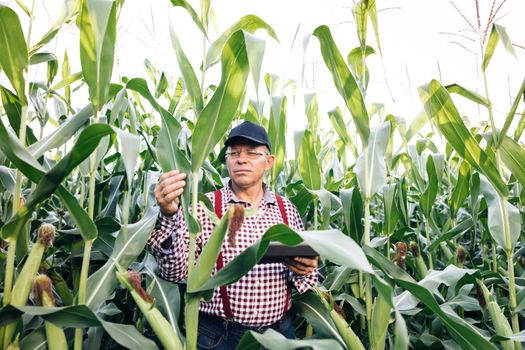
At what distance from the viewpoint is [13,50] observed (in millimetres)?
1623

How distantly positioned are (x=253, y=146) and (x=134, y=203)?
0.88 m

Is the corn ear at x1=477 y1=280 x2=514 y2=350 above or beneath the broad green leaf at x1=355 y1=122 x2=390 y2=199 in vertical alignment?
beneath

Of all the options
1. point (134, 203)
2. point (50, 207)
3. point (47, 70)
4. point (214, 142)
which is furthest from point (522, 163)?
point (50, 207)

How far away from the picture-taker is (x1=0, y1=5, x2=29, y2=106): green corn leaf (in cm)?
156

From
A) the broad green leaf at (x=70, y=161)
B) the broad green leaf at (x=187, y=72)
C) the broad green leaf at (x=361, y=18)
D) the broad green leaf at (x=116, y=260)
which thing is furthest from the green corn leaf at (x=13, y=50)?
the broad green leaf at (x=361, y=18)

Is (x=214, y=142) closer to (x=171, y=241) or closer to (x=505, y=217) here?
(x=171, y=241)

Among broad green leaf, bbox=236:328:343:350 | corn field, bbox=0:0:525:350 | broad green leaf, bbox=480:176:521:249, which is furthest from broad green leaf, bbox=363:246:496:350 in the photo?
broad green leaf, bbox=480:176:521:249

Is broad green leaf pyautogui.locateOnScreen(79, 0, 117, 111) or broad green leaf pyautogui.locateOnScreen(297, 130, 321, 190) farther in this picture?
broad green leaf pyautogui.locateOnScreen(297, 130, 321, 190)

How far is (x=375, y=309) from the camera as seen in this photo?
6.25ft

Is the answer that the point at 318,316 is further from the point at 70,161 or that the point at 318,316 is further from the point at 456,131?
the point at 70,161

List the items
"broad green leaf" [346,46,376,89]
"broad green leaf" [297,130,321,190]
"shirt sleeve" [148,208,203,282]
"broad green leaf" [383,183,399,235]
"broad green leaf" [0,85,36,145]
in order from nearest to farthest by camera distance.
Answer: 1. "broad green leaf" [0,85,36,145]
2. "shirt sleeve" [148,208,203,282]
3. "broad green leaf" [346,46,376,89]
4. "broad green leaf" [383,183,399,235]
5. "broad green leaf" [297,130,321,190]

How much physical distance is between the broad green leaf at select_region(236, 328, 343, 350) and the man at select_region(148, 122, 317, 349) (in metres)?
0.45

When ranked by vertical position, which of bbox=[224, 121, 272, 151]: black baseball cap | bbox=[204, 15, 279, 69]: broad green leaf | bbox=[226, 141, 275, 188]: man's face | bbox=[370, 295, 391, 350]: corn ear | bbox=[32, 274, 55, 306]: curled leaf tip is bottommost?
bbox=[370, 295, 391, 350]: corn ear

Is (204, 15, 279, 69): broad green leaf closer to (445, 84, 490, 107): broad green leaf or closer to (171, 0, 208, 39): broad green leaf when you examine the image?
(171, 0, 208, 39): broad green leaf
